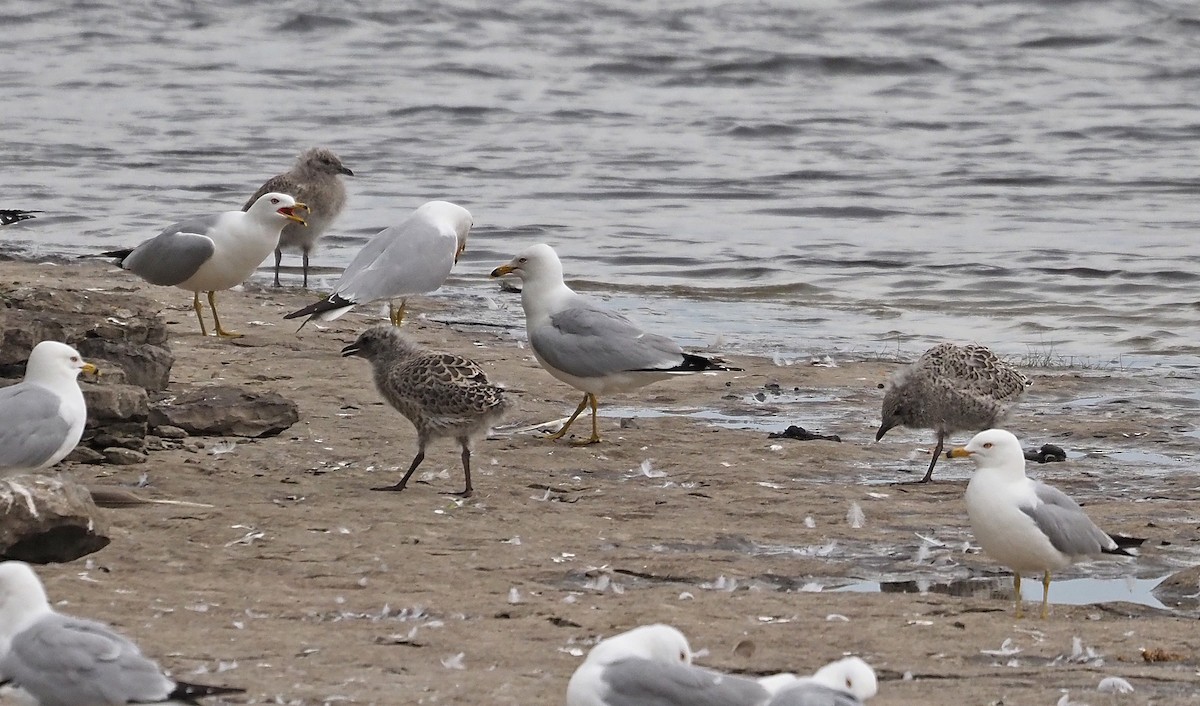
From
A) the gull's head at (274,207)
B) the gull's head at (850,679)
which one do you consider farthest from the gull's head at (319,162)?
the gull's head at (850,679)

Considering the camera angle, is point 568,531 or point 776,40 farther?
point 776,40

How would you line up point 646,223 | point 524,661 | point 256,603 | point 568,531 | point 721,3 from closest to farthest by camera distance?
point 524,661 → point 256,603 → point 568,531 → point 646,223 → point 721,3

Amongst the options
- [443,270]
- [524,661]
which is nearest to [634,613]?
Answer: [524,661]

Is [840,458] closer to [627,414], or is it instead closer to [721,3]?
[627,414]

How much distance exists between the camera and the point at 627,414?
9.75 metres

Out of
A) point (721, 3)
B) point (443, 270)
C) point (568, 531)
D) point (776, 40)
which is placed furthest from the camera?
point (721, 3)

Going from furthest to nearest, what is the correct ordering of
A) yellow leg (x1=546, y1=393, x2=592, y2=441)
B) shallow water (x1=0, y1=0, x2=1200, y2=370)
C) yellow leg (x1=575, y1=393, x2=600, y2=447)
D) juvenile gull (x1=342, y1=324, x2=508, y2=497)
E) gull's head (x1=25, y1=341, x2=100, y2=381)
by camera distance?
shallow water (x1=0, y1=0, x2=1200, y2=370) → yellow leg (x1=546, y1=393, x2=592, y2=441) → yellow leg (x1=575, y1=393, x2=600, y2=447) → juvenile gull (x1=342, y1=324, x2=508, y2=497) → gull's head (x1=25, y1=341, x2=100, y2=381)

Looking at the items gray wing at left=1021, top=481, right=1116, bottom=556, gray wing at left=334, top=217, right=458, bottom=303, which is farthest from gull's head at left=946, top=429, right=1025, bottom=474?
gray wing at left=334, top=217, right=458, bottom=303

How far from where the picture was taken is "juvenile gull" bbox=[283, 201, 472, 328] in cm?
1070

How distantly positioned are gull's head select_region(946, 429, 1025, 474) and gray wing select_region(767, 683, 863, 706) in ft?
7.99

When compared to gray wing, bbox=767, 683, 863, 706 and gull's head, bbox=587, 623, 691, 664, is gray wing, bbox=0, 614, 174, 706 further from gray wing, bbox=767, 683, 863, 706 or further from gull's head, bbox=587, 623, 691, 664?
gray wing, bbox=767, 683, 863, 706

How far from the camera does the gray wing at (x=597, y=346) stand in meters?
9.12

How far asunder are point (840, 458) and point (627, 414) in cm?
154

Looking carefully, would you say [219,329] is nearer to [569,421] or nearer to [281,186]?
[281,186]
